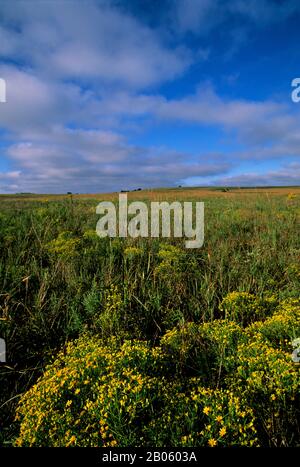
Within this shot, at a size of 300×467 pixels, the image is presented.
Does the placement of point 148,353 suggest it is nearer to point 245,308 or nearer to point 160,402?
point 160,402

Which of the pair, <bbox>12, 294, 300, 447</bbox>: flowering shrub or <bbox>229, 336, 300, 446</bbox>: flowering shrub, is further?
<bbox>229, 336, 300, 446</bbox>: flowering shrub

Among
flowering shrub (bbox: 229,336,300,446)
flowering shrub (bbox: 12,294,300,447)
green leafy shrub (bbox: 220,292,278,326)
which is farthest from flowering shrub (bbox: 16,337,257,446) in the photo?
green leafy shrub (bbox: 220,292,278,326)

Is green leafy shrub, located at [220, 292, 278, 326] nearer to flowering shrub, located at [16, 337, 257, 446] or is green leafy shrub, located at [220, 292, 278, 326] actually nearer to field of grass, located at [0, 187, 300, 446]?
field of grass, located at [0, 187, 300, 446]

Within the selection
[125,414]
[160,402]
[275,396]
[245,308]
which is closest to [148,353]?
[160,402]

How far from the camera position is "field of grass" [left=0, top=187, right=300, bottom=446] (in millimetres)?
1846

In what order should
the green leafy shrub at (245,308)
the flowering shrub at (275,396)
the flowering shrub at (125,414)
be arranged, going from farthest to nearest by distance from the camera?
1. the green leafy shrub at (245,308)
2. the flowering shrub at (275,396)
3. the flowering shrub at (125,414)

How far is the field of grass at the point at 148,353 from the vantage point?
185 cm

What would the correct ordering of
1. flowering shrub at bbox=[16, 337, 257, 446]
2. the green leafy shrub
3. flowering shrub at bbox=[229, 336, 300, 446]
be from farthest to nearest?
1. the green leafy shrub
2. flowering shrub at bbox=[229, 336, 300, 446]
3. flowering shrub at bbox=[16, 337, 257, 446]

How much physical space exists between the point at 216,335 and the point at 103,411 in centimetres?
152

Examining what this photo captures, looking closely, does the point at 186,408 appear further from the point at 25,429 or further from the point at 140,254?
the point at 140,254

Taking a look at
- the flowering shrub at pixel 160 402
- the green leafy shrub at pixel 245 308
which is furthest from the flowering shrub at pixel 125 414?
the green leafy shrub at pixel 245 308

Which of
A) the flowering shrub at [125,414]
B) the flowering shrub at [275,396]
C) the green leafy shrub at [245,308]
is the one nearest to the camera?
the flowering shrub at [125,414]

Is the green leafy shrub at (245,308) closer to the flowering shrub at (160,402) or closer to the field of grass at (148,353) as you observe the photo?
the field of grass at (148,353)

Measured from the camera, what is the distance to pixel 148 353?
7.72 feet
